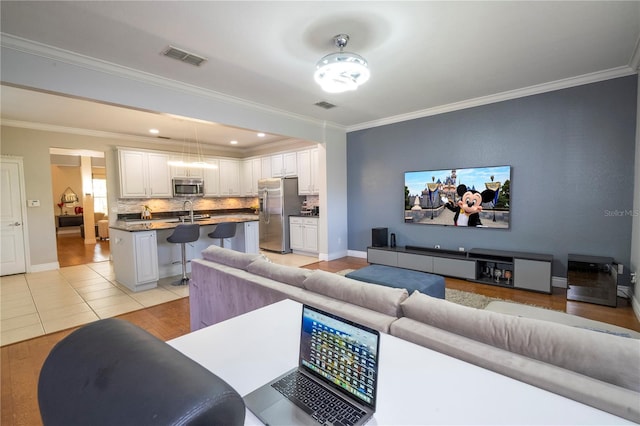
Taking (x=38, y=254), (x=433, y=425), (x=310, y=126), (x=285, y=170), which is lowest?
(x=38, y=254)

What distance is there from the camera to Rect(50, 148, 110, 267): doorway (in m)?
7.26

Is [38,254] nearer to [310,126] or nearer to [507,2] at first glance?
[310,126]

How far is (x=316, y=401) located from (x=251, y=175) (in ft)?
24.5

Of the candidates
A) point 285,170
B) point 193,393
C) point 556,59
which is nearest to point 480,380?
point 193,393

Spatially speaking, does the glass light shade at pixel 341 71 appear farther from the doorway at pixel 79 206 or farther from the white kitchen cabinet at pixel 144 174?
the doorway at pixel 79 206

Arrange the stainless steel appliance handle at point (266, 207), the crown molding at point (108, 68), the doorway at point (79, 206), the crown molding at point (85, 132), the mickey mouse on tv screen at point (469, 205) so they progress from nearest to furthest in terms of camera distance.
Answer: the crown molding at point (108, 68), the mickey mouse on tv screen at point (469, 205), the crown molding at point (85, 132), the stainless steel appliance handle at point (266, 207), the doorway at point (79, 206)

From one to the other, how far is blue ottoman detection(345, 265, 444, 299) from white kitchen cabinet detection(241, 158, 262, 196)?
5214 mm

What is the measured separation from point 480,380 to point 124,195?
22.9 feet

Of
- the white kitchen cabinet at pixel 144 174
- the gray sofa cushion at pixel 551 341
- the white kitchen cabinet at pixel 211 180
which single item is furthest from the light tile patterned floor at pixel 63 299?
the gray sofa cushion at pixel 551 341

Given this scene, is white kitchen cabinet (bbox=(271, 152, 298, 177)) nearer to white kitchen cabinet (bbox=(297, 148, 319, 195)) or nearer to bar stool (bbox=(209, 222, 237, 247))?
white kitchen cabinet (bbox=(297, 148, 319, 195))

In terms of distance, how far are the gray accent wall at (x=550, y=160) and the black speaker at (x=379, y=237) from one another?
371 mm

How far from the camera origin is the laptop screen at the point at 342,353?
802 mm

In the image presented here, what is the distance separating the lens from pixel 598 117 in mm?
3562

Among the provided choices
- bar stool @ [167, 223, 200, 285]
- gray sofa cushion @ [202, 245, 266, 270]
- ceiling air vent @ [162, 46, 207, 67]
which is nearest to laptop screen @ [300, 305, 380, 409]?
gray sofa cushion @ [202, 245, 266, 270]
